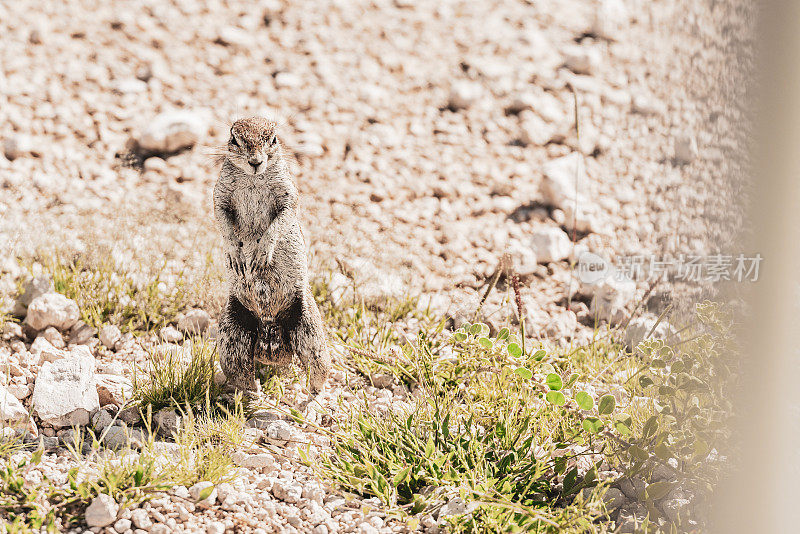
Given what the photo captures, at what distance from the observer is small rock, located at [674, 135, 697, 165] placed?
187 inches

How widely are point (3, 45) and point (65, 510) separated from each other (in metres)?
3.68

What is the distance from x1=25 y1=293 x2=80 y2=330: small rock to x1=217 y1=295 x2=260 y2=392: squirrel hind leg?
850 millimetres

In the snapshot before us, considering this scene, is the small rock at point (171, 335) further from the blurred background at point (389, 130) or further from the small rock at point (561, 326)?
the small rock at point (561, 326)

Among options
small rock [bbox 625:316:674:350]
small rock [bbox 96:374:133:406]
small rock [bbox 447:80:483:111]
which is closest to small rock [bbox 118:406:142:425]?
small rock [bbox 96:374:133:406]

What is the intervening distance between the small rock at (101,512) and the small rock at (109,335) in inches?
44.3

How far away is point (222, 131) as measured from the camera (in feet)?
15.6

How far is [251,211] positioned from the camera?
3.10 meters

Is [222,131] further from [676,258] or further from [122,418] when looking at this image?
[676,258]

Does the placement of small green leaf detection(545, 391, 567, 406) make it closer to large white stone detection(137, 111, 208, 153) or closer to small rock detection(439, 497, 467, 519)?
small rock detection(439, 497, 467, 519)

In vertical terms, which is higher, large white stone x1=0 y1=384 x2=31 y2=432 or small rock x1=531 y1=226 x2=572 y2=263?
small rock x1=531 y1=226 x2=572 y2=263

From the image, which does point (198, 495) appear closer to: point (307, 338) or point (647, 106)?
point (307, 338)

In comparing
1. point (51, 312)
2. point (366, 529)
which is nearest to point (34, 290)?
point (51, 312)

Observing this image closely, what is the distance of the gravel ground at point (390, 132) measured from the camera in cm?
413

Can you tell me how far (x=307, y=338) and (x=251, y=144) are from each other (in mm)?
815
